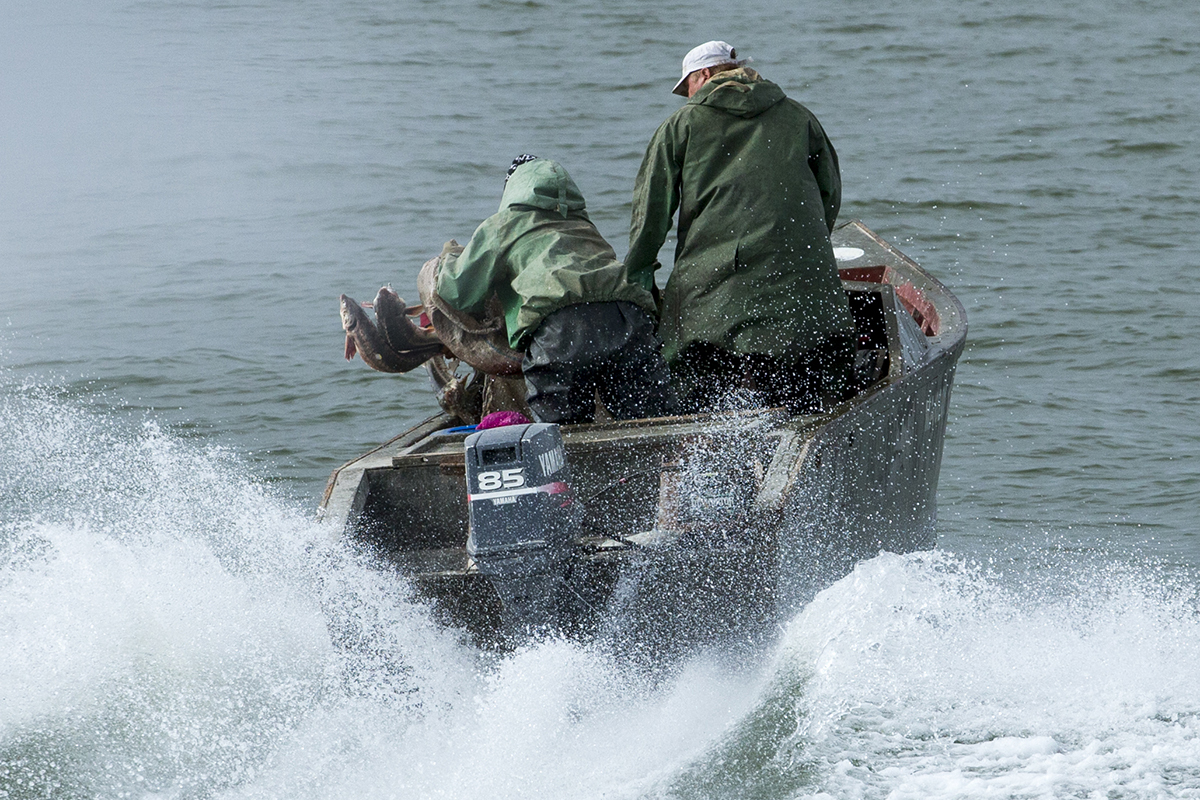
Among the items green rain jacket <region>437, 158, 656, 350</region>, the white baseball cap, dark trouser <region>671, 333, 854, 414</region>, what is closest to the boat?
dark trouser <region>671, 333, 854, 414</region>

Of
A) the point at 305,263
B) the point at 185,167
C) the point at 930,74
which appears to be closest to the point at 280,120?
the point at 185,167

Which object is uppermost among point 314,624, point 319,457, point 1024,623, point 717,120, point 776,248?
point 717,120

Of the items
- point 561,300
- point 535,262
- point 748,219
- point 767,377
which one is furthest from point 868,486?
point 535,262

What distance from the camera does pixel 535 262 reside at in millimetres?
4773

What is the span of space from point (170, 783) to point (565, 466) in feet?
4.46

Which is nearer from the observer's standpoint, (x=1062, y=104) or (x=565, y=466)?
(x=565, y=466)

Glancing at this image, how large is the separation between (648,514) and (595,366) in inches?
20.8

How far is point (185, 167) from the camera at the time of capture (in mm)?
15117

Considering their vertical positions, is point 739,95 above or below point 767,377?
above

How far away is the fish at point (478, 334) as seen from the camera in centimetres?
512

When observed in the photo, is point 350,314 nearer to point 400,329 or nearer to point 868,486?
point 400,329

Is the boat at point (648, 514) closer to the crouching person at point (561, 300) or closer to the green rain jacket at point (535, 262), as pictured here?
the crouching person at point (561, 300)

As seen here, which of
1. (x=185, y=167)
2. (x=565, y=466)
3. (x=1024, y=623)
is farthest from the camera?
(x=185, y=167)

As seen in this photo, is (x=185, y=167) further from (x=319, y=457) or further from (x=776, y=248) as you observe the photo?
(x=776, y=248)
